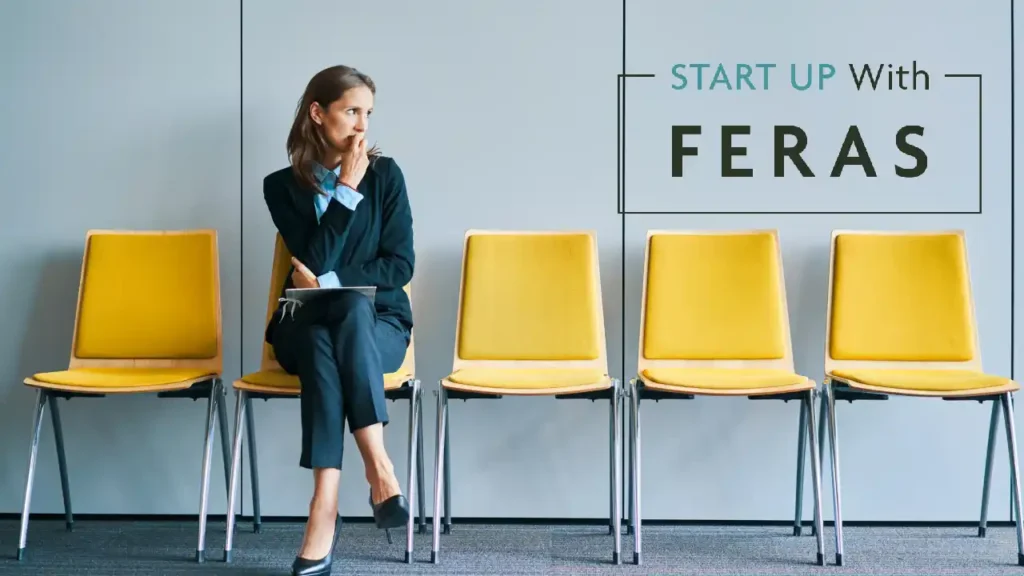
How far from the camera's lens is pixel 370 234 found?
2.67 metres

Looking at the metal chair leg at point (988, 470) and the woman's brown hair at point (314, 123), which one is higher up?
the woman's brown hair at point (314, 123)

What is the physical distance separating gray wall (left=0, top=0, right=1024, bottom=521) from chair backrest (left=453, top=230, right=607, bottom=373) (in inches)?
7.7

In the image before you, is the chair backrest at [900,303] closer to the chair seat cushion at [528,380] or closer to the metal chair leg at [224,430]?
the chair seat cushion at [528,380]

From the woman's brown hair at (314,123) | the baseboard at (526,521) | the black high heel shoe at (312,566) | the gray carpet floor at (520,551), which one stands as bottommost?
the baseboard at (526,521)

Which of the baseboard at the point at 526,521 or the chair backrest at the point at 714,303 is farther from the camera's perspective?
the baseboard at the point at 526,521

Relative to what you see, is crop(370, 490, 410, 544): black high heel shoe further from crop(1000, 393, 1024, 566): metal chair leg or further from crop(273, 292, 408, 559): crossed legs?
crop(1000, 393, 1024, 566): metal chair leg

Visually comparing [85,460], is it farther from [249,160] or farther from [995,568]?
[995,568]

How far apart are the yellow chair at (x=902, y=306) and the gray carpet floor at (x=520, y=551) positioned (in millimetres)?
400

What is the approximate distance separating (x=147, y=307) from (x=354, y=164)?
955mm

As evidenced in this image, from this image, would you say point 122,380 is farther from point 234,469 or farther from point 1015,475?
point 1015,475

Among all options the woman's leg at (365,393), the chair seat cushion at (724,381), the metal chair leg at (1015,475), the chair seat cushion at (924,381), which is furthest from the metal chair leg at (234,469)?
the metal chair leg at (1015,475)

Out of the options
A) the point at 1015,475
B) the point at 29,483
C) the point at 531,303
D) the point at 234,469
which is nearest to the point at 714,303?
the point at 531,303

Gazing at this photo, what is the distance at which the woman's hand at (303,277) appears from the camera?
2527mm

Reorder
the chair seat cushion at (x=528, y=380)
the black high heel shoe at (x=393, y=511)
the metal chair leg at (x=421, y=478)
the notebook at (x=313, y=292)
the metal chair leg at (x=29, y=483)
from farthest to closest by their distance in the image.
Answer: the metal chair leg at (x=421, y=478), the metal chair leg at (x=29, y=483), the chair seat cushion at (x=528, y=380), the notebook at (x=313, y=292), the black high heel shoe at (x=393, y=511)
